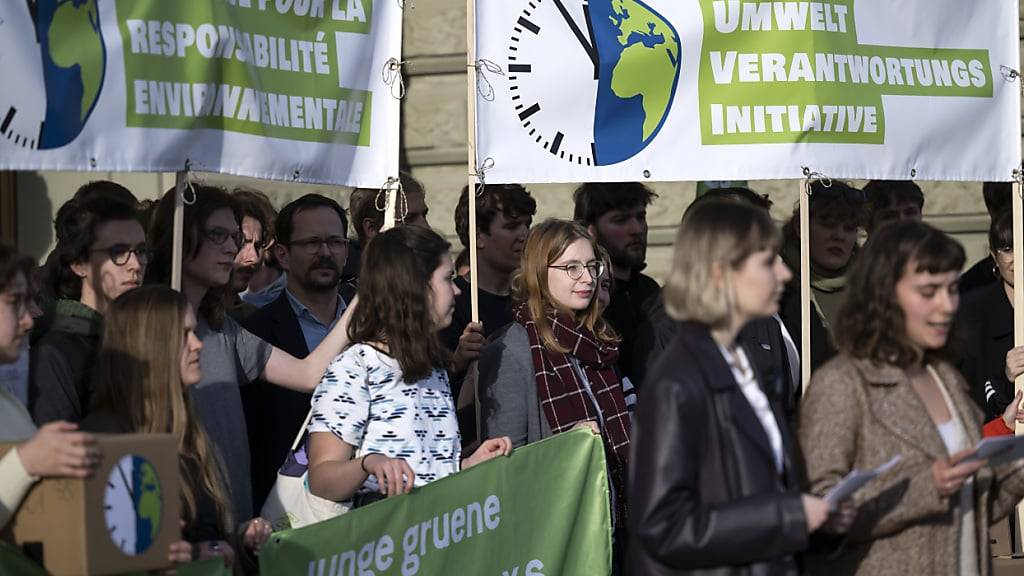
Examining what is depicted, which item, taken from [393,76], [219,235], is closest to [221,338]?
[219,235]

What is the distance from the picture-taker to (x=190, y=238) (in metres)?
5.48

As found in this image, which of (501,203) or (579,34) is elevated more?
(579,34)

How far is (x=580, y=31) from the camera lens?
20.5 feet

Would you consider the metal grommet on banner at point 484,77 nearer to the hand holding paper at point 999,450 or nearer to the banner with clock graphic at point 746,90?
the banner with clock graphic at point 746,90

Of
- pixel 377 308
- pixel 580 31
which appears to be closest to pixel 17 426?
pixel 377 308

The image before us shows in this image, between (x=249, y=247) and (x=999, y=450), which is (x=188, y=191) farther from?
(x=999, y=450)

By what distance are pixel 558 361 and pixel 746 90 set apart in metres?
1.46

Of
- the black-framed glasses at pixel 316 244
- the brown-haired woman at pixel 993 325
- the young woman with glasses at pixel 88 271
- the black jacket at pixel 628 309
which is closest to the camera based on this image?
the young woman with glasses at pixel 88 271

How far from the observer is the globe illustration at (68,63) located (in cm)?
497

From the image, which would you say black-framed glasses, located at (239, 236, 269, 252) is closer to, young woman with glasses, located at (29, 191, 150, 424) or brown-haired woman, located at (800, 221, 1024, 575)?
young woman with glasses, located at (29, 191, 150, 424)

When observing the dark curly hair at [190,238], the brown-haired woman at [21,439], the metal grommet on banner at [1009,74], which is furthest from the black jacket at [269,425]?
the metal grommet on banner at [1009,74]

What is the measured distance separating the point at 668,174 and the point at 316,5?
1.47m

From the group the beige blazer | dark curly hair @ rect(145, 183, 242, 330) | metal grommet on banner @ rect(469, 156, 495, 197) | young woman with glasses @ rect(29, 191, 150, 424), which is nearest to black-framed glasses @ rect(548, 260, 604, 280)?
metal grommet on banner @ rect(469, 156, 495, 197)

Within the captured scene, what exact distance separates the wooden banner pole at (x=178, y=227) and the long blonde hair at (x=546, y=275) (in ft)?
4.02
